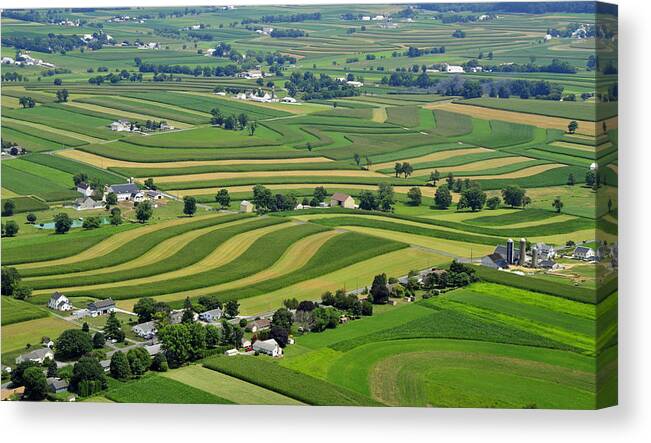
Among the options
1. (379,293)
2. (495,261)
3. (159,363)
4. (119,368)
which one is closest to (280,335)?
(159,363)

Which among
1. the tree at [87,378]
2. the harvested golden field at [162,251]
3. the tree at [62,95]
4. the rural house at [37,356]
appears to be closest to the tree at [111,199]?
the harvested golden field at [162,251]

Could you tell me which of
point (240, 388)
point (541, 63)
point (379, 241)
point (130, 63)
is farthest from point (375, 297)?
point (130, 63)

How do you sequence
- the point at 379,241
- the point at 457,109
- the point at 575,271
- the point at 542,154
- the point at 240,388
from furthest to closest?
the point at 457,109
the point at 542,154
the point at 379,241
the point at 575,271
the point at 240,388

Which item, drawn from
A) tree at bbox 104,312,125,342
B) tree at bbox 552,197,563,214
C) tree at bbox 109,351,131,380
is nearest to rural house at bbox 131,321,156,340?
tree at bbox 104,312,125,342

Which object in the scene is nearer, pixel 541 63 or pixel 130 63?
pixel 541 63

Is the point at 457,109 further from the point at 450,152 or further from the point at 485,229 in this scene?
the point at 485,229

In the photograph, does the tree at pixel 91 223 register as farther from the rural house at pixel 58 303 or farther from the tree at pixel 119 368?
the tree at pixel 119 368
